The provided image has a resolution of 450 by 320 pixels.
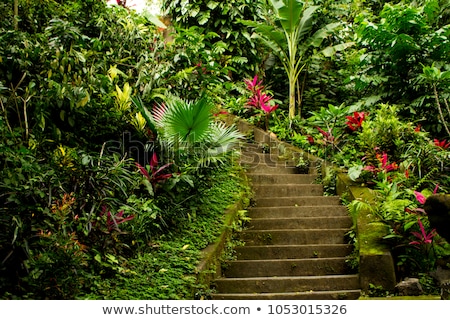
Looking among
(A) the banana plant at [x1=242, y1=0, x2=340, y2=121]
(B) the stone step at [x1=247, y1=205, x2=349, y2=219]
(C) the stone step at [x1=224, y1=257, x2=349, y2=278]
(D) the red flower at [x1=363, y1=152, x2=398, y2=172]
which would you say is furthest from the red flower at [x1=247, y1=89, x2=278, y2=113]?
(C) the stone step at [x1=224, y1=257, x2=349, y2=278]

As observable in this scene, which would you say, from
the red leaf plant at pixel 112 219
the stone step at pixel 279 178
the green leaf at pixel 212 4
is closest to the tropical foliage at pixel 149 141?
the red leaf plant at pixel 112 219

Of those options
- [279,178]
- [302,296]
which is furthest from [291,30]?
[302,296]

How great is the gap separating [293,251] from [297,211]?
0.90 meters

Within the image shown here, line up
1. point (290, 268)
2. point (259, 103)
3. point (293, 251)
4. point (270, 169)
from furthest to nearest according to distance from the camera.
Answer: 1. point (259, 103)
2. point (270, 169)
3. point (293, 251)
4. point (290, 268)

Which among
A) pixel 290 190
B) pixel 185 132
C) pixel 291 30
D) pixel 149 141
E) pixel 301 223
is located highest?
pixel 291 30

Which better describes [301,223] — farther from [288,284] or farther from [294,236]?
[288,284]

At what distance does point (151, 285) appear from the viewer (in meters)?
4.01

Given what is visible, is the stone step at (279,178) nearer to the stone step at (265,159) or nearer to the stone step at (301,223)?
the stone step at (265,159)

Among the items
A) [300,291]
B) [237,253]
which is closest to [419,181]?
[300,291]

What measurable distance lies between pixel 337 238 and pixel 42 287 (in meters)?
3.35

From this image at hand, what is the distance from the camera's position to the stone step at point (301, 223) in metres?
5.69

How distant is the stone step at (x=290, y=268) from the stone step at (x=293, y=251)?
207mm

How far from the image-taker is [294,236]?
548 centimetres
